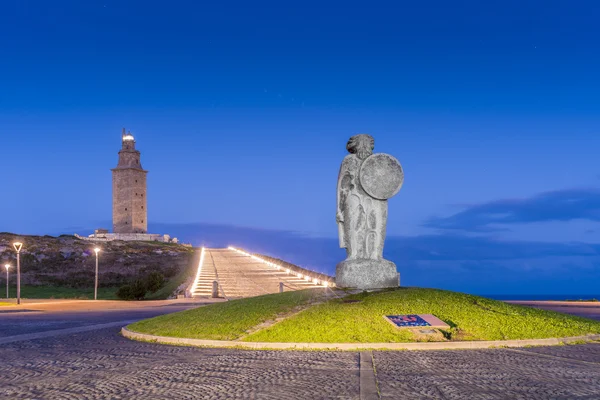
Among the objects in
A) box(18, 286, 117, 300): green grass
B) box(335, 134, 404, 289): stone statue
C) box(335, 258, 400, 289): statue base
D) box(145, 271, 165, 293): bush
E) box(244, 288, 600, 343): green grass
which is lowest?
box(18, 286, 117, 300): green grass

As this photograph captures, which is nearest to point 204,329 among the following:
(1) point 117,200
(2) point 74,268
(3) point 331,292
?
(3) point 331,292

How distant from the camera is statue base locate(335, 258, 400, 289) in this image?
15242 millimetres

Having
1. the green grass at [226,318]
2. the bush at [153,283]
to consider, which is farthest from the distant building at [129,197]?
the green grass at [226,318]

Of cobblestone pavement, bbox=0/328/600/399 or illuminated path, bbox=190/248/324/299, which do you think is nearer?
cobblestone pavement, bbox=0/328/600/399

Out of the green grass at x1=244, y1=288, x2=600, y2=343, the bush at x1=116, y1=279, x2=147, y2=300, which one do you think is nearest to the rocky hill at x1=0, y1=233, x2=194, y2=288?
the bush at x1=116, y1=279, x2=147, y2=300

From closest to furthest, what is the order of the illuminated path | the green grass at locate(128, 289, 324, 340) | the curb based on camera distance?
the curb
the green grass at locate(128, 289, 324, 340)
the illuminated path

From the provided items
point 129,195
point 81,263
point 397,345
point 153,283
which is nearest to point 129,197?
point 129,195

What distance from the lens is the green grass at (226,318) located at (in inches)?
500

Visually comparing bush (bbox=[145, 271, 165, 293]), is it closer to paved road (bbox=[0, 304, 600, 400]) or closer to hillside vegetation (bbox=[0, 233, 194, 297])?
hillside vegetation (bbox=[0, 233, 194, 297])

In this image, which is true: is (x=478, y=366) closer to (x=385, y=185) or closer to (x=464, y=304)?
(x=464, y=304)

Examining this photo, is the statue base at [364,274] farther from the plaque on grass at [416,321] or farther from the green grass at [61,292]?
the green grass at [61,292]

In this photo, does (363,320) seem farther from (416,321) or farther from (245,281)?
(245,281)

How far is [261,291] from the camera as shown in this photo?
1253 inches

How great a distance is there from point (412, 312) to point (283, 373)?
499 centimetres
